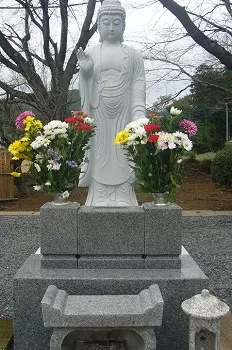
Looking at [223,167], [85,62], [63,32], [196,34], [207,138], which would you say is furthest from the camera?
[207,138]

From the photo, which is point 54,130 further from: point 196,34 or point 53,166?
point 196,34

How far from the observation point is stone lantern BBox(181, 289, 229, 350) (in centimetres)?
251

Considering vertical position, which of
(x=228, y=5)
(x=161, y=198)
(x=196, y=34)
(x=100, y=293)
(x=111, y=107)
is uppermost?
(x=228, y=5)

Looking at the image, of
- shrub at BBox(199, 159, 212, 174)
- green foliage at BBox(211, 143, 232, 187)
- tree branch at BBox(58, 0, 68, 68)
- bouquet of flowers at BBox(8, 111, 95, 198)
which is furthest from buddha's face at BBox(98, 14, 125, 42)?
shrub at BBox(199, 159, 212, 174)

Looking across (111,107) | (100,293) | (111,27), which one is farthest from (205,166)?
(100,293)

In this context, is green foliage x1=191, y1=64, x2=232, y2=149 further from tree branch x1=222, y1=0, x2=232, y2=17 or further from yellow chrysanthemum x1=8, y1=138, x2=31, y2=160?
yellow chrysanthemum x1=8, y1=138, x2=31, y2=160

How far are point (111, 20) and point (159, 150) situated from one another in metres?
1.64

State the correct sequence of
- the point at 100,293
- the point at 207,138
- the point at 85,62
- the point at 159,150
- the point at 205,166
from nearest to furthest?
the point at 100,293 → the point at 159,150 → the point at 85,62 → the point at 205,166 → the point at 207,138

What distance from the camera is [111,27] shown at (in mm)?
4297

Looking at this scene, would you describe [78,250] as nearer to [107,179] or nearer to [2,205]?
[107,179]

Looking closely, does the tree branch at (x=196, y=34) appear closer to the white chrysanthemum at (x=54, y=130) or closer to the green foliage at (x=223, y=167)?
the green foliage at (x=223, y=167)

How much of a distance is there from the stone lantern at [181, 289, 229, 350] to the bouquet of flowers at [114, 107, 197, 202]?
1.07 meters

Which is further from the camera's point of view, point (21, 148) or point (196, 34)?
point (196, 34)

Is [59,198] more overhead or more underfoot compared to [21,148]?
more underfoot
